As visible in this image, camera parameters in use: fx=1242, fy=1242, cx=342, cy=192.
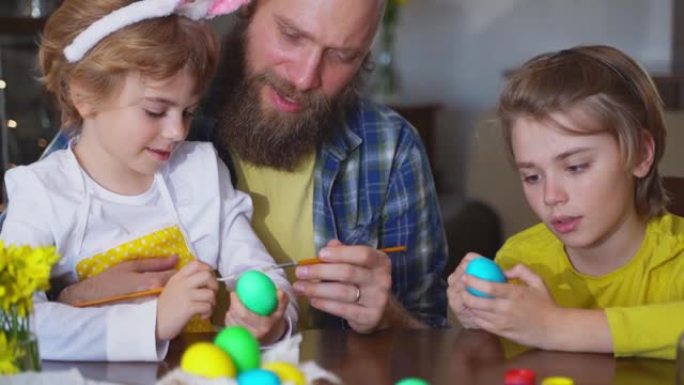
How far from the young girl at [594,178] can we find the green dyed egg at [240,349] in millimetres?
468

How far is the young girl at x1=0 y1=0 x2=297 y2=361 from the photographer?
1.84 metres

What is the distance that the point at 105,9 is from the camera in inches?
74.9

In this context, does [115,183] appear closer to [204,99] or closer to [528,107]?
[204,99]

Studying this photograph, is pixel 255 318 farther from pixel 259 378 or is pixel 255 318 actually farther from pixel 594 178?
pixel 594 178

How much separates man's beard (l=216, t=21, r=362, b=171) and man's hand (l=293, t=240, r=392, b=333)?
40 cm

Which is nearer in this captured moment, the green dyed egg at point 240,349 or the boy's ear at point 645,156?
the green dyed egg at point 240,349

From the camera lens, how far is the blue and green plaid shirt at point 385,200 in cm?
227

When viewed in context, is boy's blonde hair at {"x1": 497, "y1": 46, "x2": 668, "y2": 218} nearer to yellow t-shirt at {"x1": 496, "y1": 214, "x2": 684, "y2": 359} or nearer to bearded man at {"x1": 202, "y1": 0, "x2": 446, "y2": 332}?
yellow t-shirt at {"x1": 496, "y1": 214, "x2": 684, "y2": 359}

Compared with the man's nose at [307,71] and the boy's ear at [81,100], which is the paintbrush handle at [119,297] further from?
the man's nose at [307,71]

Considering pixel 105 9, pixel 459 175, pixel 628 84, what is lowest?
pixel 459 175

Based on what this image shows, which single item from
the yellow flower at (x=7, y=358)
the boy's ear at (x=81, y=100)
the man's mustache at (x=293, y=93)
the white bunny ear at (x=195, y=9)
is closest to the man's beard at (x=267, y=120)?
the man's mustache at (x=293, y=93)

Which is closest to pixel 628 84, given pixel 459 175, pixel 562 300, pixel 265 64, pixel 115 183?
pixel 562 300

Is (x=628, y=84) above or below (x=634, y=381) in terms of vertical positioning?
above

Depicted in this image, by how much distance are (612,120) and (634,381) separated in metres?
0.52
